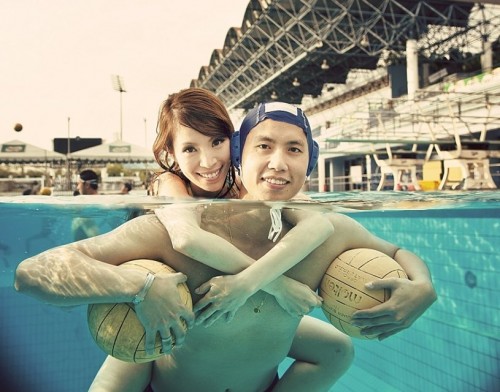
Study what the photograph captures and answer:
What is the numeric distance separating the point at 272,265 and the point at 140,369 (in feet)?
3.04

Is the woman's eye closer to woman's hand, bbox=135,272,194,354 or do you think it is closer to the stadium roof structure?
woman's hand, bbox=135,272,194,354

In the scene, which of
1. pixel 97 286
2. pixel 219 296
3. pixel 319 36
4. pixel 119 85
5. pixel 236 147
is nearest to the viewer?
pixel 97 286

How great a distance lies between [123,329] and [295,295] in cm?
74

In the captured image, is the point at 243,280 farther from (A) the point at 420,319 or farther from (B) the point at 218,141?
(A) the point at 420,319

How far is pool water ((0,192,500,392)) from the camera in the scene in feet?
12.1

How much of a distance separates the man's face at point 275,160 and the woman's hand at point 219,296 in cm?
50

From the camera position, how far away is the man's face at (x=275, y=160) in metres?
2.12

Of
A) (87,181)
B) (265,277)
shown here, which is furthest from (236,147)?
(87,181)

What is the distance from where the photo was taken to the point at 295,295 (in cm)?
200

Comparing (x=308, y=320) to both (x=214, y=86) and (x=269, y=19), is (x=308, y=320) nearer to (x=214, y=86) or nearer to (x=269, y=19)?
(x=269, y=19)

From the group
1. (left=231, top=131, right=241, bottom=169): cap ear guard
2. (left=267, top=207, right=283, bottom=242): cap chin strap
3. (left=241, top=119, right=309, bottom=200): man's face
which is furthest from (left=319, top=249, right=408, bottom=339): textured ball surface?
(left=231, top=131, right=241, bottom=169): cap ear guard

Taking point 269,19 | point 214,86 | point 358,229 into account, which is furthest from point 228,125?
point 214,86

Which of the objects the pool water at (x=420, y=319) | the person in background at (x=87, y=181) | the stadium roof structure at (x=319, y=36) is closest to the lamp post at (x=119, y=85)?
the stadium roof structure at (x=319, y=36)

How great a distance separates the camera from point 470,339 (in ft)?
12.8
